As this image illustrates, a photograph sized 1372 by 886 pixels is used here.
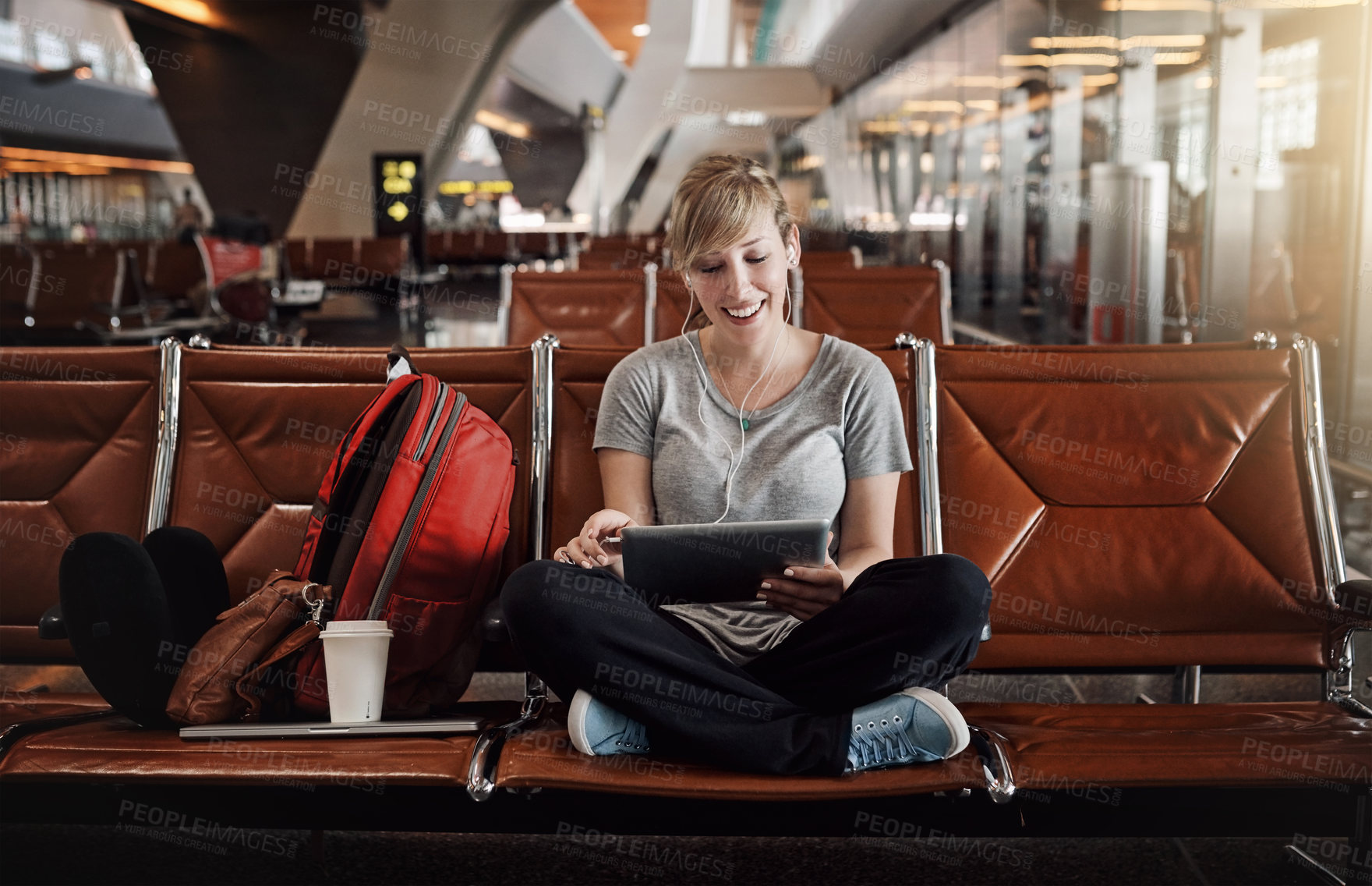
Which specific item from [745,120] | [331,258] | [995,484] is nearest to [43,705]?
[995,484]

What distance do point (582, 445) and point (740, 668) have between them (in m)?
0.76

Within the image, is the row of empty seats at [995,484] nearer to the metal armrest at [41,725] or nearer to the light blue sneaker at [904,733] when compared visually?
the metal armrest at [41,725]

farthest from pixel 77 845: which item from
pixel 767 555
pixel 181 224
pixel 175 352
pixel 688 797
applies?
pixel 181 224

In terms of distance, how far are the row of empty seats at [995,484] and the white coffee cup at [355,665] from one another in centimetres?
17

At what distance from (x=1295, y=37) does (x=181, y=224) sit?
14.6 meters

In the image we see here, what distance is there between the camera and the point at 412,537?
6.13ft

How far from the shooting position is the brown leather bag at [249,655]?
1759 millimetres

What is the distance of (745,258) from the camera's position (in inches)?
79.7

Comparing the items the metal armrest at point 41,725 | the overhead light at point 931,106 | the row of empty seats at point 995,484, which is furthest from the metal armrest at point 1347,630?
the overhead light at point 931,106

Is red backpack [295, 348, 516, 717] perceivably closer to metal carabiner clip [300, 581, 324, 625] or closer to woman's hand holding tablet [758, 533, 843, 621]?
metal carabiner clip [300, 581, 324, 625]

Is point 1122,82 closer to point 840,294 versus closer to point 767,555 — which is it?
point 840,294

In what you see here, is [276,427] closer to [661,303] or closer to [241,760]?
[241,760]

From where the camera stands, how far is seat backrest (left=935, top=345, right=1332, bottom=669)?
84.0 inches

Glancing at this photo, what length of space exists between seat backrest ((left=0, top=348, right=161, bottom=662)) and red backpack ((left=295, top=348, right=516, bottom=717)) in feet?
2.25
